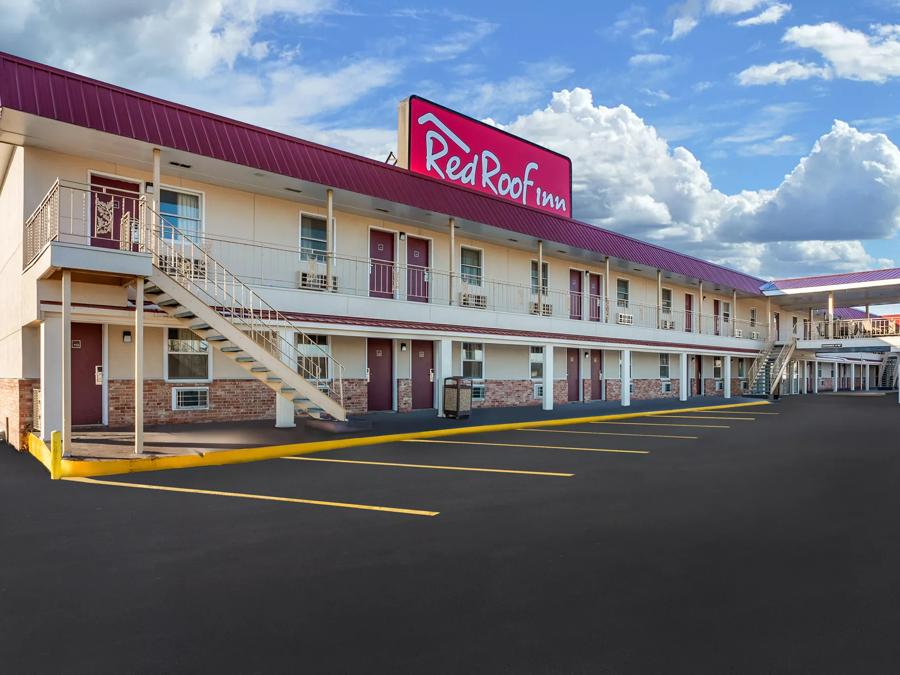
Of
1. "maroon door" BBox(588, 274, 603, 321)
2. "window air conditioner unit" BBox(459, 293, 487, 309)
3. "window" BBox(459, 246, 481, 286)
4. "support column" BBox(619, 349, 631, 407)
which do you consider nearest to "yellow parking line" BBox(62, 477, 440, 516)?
"window air conditioner unit" BBox(459, 293, 487, 309)

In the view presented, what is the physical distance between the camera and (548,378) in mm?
21469

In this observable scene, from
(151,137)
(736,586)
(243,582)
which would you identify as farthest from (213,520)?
(151,137)

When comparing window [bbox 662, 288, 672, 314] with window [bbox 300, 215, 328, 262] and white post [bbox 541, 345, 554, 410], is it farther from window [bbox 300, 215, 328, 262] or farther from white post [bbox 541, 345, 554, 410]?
window [bbox 300, 215, 328, 262]

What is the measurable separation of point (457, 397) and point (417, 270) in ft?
16.0

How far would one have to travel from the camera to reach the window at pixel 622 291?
92.9 feet

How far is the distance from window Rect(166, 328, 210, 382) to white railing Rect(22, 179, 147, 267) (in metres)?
2.37

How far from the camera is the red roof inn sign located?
19.5m

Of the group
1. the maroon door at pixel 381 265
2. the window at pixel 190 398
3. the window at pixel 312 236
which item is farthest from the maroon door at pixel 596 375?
the window at pixel 190 398

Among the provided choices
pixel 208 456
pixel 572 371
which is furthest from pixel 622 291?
pixel 208 456

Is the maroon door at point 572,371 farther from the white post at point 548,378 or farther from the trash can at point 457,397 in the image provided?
the trash can at point 457,397

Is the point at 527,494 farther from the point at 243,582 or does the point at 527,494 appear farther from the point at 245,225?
the point at 245,225

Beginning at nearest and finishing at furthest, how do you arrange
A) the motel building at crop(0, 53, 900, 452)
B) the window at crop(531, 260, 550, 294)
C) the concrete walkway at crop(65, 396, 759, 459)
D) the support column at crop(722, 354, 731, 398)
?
1. the concrete walkway at crop(65, 396, 759, 459)
2. the motel building at crop(0, 53, 900, 452)
3. the window at crop(531, 260, 550, 294)
4. the support column at crop(722, 354, 731, 398)

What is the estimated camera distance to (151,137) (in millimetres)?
12258

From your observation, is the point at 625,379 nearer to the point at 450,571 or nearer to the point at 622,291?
the point at 622,291
